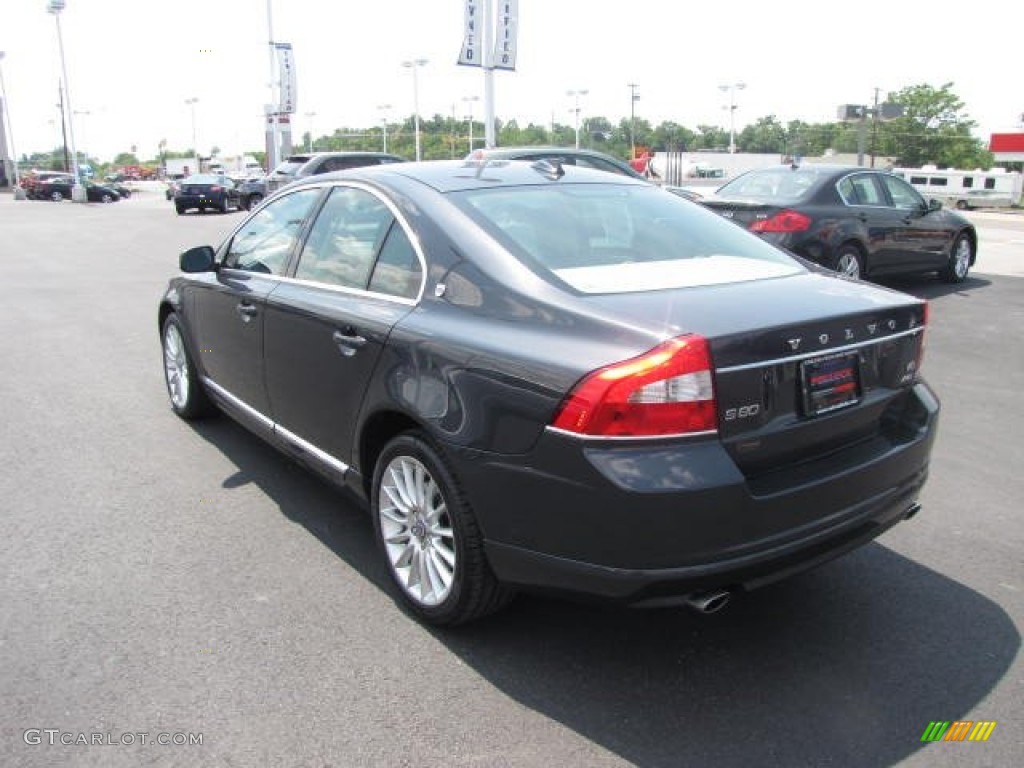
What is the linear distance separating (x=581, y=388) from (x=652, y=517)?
424mm

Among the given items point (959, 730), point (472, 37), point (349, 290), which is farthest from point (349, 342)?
point (472, 37)

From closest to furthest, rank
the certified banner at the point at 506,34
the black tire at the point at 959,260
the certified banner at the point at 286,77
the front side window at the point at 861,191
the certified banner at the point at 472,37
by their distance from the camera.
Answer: the front side window at the point at 861,191
the black tire at the point at 959,260
the certified banner at the point at 472,37
the certified banner at the point at 506,34
the certified banner at the point at 286,77

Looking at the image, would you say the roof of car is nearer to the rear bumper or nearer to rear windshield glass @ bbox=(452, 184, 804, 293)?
rear windshield glass @ bbox=(452, 184, 804, 293)

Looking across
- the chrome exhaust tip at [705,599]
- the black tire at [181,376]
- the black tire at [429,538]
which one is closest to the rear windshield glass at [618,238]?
the black tire at [429,538]

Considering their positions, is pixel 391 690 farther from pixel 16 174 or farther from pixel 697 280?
pixel 16 174

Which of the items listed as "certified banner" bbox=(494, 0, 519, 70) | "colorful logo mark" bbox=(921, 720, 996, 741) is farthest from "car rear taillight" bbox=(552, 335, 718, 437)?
"certified banner" bbox=(494, 0, 519, 70)

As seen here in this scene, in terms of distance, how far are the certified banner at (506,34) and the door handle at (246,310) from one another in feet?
64.3

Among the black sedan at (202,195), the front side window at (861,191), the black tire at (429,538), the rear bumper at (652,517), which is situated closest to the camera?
the rear bumper at (652,517)

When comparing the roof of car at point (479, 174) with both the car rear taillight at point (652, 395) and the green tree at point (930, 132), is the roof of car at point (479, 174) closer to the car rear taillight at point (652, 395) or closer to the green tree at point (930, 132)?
the car rear taillight at point (652, 395)

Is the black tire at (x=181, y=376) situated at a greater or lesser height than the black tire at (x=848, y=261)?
lesser

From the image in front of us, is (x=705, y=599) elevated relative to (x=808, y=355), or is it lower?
lower

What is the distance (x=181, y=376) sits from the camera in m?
5.80

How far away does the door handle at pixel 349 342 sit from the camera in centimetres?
344

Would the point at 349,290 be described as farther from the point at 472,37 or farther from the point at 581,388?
the point at 472,37
